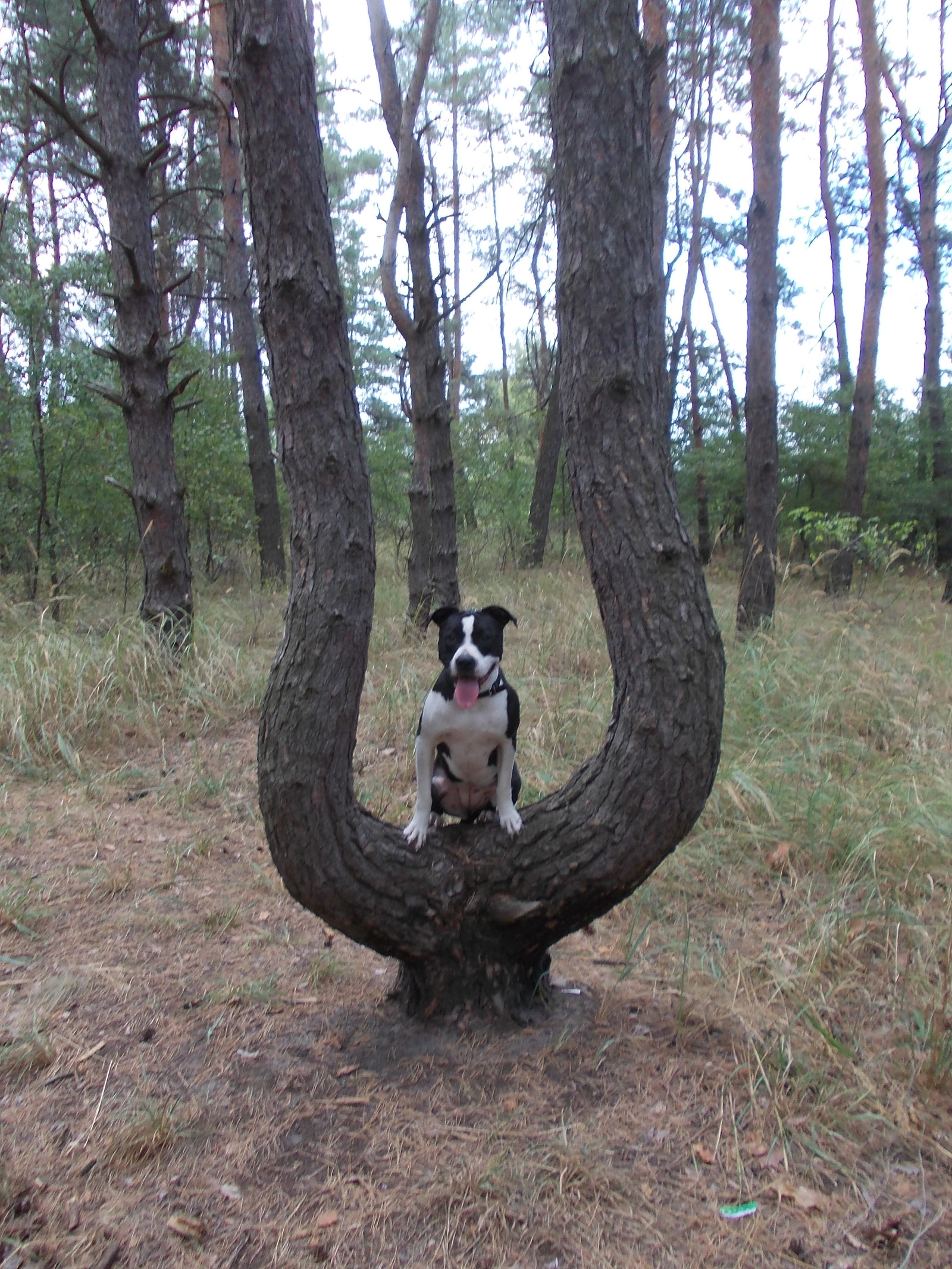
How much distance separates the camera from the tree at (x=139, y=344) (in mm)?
6871

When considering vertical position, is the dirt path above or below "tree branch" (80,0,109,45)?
below

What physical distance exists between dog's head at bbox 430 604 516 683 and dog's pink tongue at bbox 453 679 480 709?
0.07 ft

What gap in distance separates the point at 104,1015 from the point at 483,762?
5.47 ft

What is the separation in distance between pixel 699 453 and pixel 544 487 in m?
2.96

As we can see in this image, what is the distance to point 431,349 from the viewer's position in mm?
8023

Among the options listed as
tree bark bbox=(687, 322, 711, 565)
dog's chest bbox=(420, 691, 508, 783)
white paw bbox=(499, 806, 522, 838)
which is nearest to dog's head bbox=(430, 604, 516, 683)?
dog's chest bbox=(420, 691, 508, 783)

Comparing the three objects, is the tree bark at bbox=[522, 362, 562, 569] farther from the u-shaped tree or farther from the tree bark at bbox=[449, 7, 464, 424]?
the u-shaped tree

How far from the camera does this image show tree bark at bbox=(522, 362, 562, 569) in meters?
12.2

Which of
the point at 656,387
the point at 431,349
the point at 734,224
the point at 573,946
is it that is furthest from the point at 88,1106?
the point at 734,224

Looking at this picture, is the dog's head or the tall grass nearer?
the dog's head

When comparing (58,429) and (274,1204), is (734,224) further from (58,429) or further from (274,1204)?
(274,1204)

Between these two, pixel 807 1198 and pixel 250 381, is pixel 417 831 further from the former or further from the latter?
pixel 250 381

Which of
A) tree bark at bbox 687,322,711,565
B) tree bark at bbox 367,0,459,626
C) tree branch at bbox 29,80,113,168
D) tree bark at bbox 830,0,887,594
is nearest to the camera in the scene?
tree branch at bbox 29,80,113,168

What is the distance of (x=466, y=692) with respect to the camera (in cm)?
287
